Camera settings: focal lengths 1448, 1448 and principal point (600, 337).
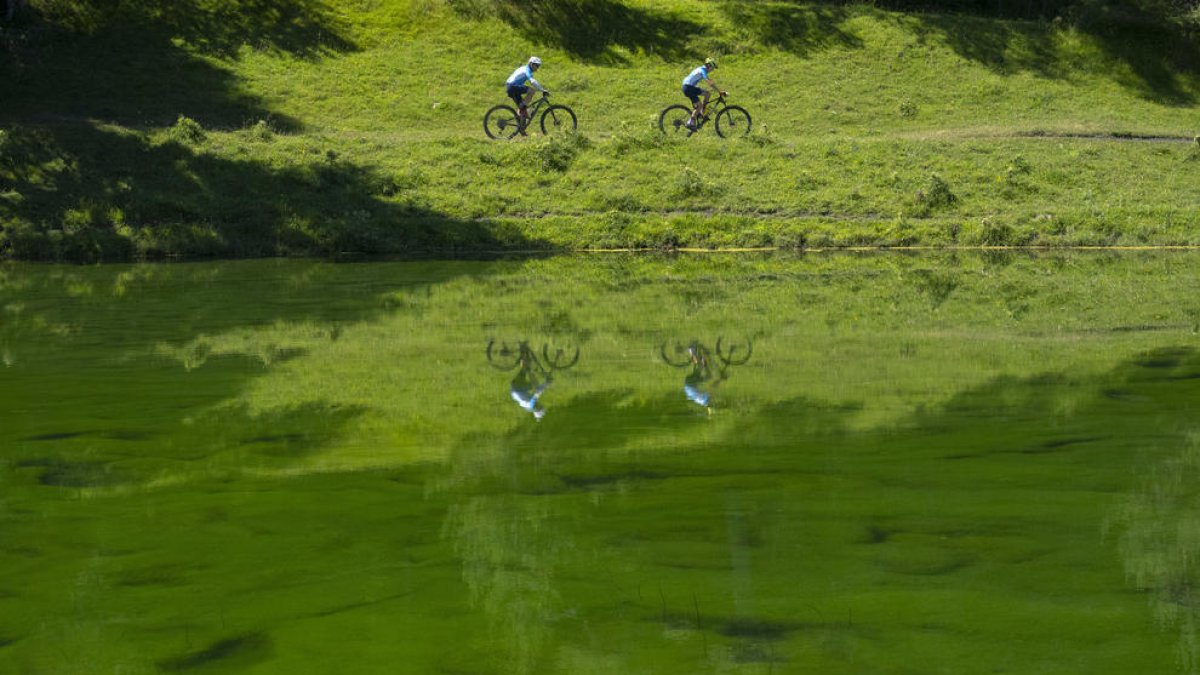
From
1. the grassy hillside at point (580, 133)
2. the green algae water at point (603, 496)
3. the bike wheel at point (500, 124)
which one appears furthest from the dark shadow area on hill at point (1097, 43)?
the green algae water at point (603, 496)

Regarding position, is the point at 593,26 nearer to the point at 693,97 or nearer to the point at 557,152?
the point at 693,97

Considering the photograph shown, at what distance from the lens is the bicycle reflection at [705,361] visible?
35.3 feet

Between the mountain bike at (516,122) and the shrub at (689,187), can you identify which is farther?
the mountain bike at (516,122)

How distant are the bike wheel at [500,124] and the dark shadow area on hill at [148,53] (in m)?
5.51

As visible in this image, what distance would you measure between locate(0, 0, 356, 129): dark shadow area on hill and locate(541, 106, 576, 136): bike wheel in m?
6.51

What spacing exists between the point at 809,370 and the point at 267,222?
18079 mm

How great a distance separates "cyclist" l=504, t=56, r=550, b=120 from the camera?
31.7m

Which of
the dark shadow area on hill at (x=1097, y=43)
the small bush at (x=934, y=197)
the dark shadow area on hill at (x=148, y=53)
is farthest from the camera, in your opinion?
the dark shadow area on hill at (x=1097, y=43)

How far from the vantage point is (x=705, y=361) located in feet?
40.7

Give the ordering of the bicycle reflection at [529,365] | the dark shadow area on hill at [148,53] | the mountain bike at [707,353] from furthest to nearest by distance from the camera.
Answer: the dark shadow area on hill at [148,53] < the mountain bike at [707,353] < the bicycle reflection at [529,365]

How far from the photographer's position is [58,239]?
86.0 ft

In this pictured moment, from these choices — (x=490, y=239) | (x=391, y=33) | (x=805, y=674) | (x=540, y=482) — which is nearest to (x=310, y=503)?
(x=540, y=482)

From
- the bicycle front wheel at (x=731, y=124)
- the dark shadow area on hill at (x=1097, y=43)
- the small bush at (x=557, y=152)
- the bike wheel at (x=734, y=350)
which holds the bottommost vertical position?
the bike wheel at (x=734, y=350)

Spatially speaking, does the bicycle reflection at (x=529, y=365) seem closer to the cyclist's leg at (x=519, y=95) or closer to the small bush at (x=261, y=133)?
the cyclist's leg at (x=519, y=95)
